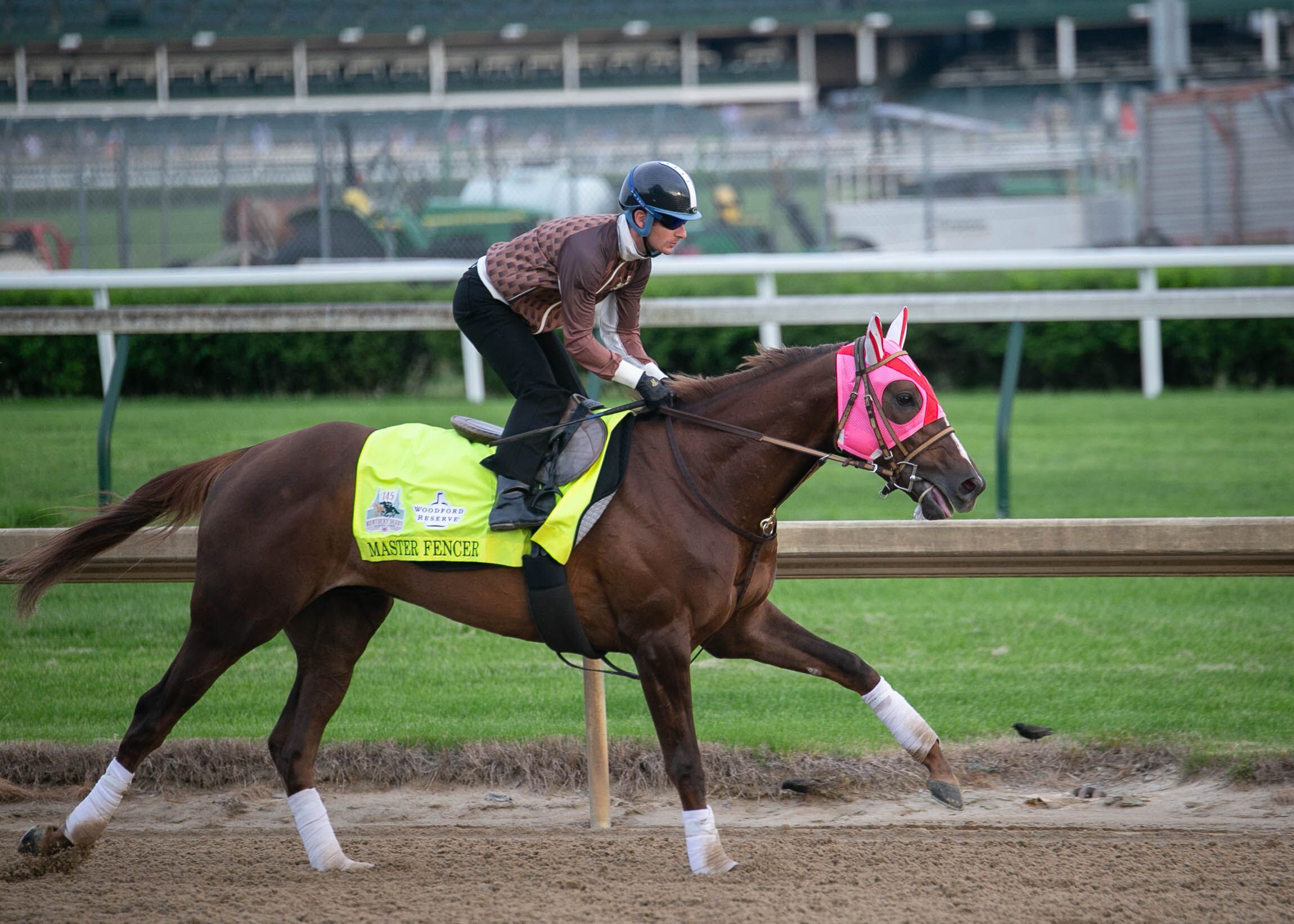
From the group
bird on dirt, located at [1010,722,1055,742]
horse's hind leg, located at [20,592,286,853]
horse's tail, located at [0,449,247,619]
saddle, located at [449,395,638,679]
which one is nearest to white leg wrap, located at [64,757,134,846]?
horse's hind leg, located at [20,592,286,853]

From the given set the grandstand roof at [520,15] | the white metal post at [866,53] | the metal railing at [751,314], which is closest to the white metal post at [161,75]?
the grandstand roof at [520,15]

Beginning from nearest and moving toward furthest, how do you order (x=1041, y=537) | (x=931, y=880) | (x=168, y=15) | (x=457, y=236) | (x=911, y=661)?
(x=931, y=880)
(x=1041, y=537)
(x=911, y=661)
(x=457, y=236)
(x=168, y=15)

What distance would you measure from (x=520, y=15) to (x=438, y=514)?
36.6 meters

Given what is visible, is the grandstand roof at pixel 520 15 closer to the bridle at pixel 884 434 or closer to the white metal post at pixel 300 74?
the white metal post at pixel 300 74

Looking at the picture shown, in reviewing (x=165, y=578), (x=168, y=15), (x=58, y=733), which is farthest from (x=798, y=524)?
(x=168, y=15)

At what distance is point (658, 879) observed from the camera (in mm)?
4020

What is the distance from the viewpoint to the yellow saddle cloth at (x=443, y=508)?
4.10 meters

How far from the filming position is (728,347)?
12.3 metres

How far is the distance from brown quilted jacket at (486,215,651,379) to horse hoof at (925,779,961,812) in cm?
169

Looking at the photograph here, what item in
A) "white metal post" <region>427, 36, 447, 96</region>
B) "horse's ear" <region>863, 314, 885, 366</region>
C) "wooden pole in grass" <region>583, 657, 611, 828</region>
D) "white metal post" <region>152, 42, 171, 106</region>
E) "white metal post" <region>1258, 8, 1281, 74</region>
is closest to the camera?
"horse's ear" <region>863, 314, 885, 366</region>

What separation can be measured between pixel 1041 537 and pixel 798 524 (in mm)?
909

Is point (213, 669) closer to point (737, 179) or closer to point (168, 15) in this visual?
point (737, 179)

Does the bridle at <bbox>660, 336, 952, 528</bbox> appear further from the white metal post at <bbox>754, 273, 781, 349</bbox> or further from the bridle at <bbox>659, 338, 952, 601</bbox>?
the white metal post at <bbox>754, 273, 781, 349</bbox>

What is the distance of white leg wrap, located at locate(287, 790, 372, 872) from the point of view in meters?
4.23
